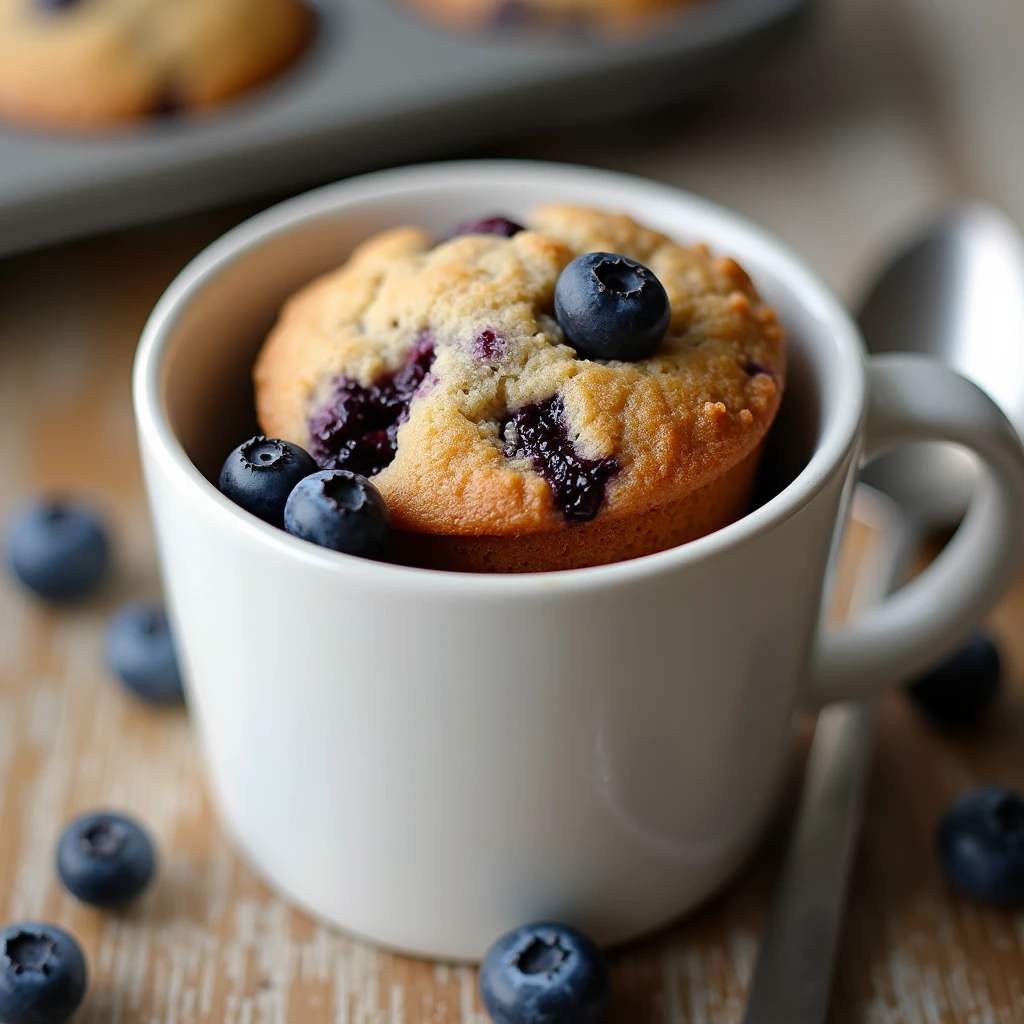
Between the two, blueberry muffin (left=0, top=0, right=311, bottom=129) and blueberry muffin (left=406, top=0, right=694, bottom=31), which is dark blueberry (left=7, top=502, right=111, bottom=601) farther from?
blueberry muffin (left=406, top=0, right=694, bottom=31)

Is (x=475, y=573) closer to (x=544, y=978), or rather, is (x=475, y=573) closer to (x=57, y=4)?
(x=544, y=978)

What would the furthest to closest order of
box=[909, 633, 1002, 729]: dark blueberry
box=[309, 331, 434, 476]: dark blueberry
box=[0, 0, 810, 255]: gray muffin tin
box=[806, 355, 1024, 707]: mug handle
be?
box=[0, 0, 810, 255]: gray muffin tin, box=[909, 633, 1002, 729]: dark blueberry, box=[806, 355, 1024, 707]: mug handle, box=[309, 331, 434, 476]: dark blueberry

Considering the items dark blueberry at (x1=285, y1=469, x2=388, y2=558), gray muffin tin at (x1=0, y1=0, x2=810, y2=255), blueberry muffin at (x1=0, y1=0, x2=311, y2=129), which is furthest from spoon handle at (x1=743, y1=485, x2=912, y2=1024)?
blueberry muffin at (x1=0, y1=0, x2=311, y2=129)

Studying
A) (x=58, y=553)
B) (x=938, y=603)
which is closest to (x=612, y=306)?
(x=938, y=603)

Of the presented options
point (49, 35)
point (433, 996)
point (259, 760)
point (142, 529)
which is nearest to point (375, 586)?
point (259, 760)

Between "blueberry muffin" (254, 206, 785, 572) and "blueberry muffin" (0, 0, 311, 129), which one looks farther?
"blueberry muffin" (0, 0, 311, 129)

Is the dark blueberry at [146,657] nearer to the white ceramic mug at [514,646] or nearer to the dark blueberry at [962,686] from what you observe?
the white ceramic mug at [514,646]

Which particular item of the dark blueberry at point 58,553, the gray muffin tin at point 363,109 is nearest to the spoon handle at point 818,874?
the dark blueberry at point 58,553
